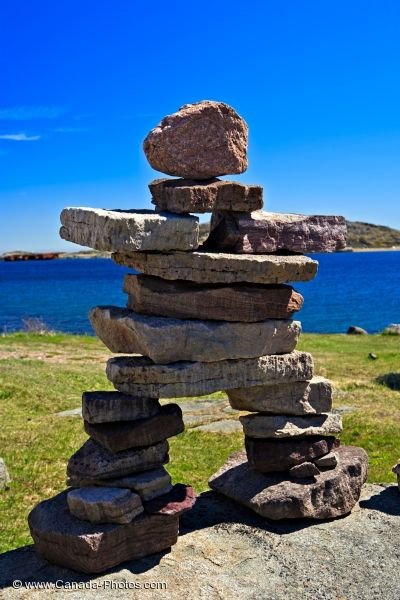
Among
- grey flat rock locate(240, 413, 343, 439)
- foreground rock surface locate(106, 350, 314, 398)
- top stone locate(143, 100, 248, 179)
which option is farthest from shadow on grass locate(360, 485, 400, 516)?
top stone locate(143, 100, 248, 179)

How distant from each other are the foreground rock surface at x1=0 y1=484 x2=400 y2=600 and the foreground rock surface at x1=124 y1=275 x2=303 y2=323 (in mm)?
2697

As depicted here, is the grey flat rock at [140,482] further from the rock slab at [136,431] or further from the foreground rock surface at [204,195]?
the foreground rock surface at [204,195]

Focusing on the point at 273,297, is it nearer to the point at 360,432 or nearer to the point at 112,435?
the point at 112,435

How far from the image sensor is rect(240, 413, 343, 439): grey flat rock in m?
9.26

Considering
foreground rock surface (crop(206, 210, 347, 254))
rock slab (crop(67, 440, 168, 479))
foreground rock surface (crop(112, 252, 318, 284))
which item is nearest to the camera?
rock slab (crop(67, 440, 168, 479))

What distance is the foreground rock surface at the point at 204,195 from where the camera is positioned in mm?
8523

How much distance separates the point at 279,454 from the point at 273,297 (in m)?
2.11

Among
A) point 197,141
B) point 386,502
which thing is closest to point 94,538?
point 386,502

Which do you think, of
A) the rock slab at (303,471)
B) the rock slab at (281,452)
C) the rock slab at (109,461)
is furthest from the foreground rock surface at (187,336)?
the rock slab at (303,471)

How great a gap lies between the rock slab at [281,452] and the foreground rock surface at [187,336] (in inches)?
50.5

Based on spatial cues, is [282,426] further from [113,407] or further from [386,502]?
[113,407]

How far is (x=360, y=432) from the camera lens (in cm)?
1434

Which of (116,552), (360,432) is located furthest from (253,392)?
(360,432)

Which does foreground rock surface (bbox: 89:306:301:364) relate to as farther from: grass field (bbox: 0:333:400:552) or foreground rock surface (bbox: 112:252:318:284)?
grass field (bbox: 0:333:400:552)
